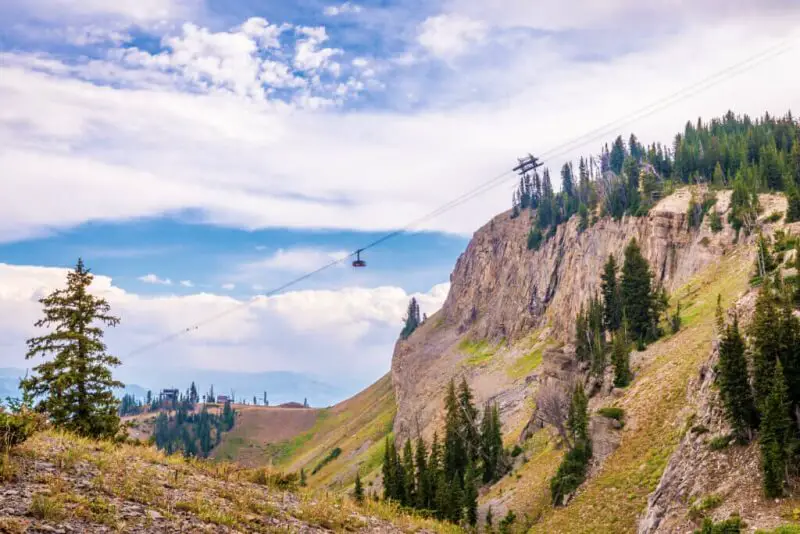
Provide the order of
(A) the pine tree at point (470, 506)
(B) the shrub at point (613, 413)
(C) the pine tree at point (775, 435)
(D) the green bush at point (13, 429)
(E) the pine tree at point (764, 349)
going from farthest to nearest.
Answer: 1. (A) the pine tree at point (470, 506)
2. (B) the shrub at point (613, 413)
3. (E) the pine tree at point (764, 349)
4. (C) the pine tree at point (775, 435)
5. (D) the green bush at point (13, 429)

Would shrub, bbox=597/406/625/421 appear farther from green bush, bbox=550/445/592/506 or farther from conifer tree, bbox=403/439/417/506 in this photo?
conifer tree, bbox=403/439/417/506

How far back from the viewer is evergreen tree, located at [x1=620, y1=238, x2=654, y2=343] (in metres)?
94.8

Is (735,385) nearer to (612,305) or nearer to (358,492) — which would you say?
(358,492)

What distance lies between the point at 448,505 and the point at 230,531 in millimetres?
58817

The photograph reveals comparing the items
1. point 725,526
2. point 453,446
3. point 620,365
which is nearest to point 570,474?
point 620,365

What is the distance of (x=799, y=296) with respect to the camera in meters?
46.1

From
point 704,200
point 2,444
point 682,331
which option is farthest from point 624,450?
point 704,200

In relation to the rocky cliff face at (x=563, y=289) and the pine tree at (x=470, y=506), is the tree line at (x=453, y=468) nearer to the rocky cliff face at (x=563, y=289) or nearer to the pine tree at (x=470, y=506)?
the pine tree at (x=470, y=506)

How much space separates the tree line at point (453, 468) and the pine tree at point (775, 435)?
117ft

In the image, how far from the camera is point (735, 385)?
42406mm

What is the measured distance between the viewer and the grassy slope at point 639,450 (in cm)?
5156

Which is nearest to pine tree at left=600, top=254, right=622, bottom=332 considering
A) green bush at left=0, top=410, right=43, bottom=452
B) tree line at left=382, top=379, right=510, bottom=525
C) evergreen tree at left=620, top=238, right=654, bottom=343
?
evergreen tree at left=620, top=238, right=654, bottom=343

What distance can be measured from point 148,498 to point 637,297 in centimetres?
8930

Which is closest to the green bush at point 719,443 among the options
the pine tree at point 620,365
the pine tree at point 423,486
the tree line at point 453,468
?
the tree line at point 453,468
